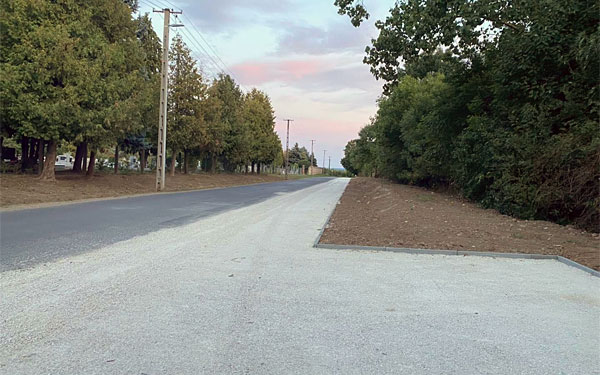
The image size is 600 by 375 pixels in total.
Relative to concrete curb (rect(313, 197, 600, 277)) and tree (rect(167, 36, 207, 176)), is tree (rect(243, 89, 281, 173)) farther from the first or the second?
concrete curb (rect(313, 197, 600, 277))

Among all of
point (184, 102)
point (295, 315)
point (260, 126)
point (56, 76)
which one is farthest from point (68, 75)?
point (260, 126)

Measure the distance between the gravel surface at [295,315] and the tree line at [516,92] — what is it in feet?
17.7

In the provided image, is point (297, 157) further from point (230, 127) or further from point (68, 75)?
point (68, 75)

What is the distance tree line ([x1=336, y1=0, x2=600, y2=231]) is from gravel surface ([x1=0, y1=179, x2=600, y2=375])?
539 centimetres

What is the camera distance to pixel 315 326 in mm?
3691

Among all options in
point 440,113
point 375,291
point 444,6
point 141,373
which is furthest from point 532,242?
point 440,113

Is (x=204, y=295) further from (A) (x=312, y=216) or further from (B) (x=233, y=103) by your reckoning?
(B) (x=233, y=103)

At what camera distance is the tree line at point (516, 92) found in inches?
412

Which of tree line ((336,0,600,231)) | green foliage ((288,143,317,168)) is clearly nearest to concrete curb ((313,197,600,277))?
tree line ((336,0,600,231))

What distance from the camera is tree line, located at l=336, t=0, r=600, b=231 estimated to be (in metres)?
10.5

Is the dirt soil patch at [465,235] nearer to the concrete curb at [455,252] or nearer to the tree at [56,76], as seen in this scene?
the concrete curb at [455,252]

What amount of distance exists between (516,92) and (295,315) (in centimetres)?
1233

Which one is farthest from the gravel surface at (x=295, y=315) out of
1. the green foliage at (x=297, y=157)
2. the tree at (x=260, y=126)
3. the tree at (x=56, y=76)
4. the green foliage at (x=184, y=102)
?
the green foliage at (x=297, y=157)

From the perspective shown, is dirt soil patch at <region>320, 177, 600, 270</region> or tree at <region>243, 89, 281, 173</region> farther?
tree at <region>243, 89, 281, 173</region>
